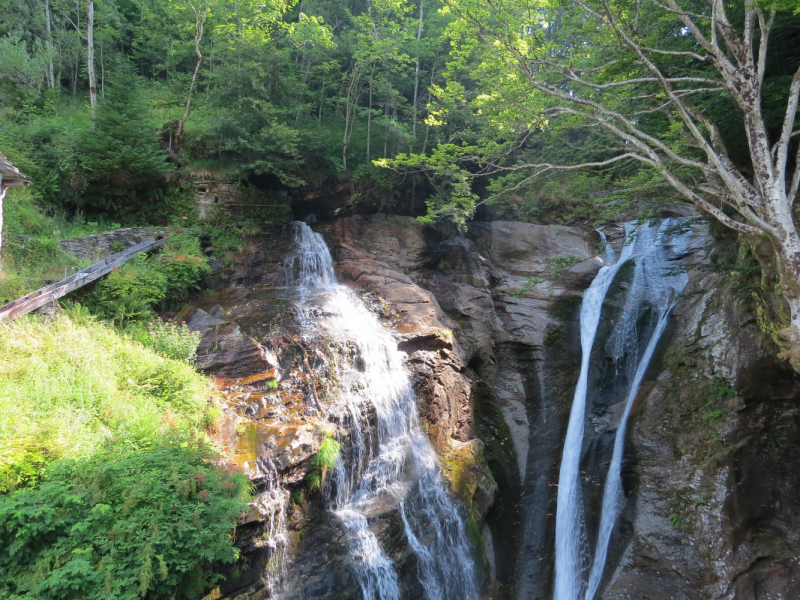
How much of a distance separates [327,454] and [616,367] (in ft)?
27.5

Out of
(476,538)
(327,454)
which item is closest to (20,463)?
(327,454)

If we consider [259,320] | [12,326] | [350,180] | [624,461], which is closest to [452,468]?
[624,461]

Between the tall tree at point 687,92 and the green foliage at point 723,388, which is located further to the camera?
the green foliage at point 723,388

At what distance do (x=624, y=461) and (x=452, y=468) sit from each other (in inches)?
154

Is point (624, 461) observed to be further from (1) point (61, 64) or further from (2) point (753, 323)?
(1) point (61, 64)

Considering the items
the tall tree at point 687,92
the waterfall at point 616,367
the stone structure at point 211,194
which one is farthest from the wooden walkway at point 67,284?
the waterfall at point 616,367

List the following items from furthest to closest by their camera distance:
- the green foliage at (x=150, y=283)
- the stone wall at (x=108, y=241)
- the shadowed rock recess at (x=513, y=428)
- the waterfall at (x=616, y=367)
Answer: the stone wall at (x=108, y=241) < the green foliage at (x=150, y=283) < the waterfall at (x=616, y=367) < the shadowed rock recess at (x=513, y=428)

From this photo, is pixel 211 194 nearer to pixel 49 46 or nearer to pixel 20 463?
pixel 49 46

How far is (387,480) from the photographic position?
28.9 feet

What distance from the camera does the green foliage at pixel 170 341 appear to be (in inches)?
336

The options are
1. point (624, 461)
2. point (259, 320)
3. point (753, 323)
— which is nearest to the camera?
point (753, 323)

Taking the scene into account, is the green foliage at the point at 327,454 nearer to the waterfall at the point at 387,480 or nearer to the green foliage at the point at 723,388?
the waterfall at the point at 387,480

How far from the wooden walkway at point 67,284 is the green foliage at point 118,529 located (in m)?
3.60

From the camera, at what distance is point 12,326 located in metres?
7.16
